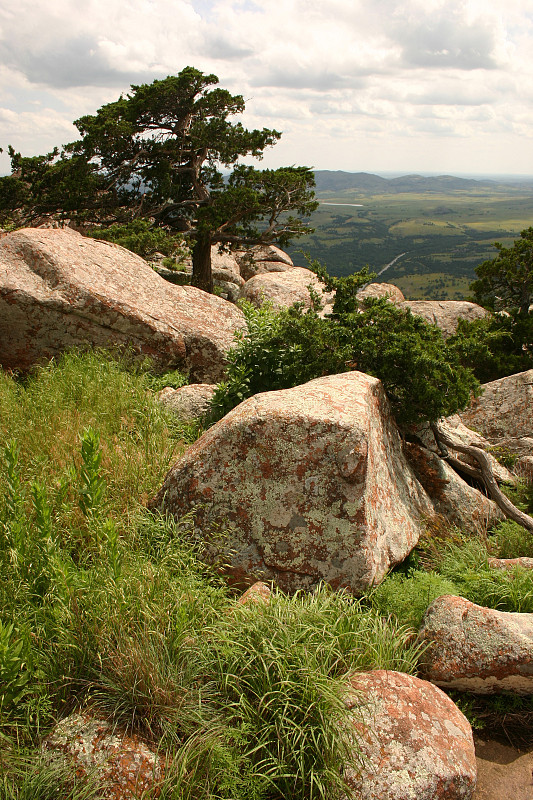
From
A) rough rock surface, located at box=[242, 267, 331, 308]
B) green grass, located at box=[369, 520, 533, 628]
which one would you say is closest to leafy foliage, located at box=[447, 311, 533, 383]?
rough rock surface, located at box=[242, 267, 331, 308]

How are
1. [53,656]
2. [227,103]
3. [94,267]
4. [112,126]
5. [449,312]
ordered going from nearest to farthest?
[53,656] < [94,267] < [449,312] < [112,126] < [227,103]

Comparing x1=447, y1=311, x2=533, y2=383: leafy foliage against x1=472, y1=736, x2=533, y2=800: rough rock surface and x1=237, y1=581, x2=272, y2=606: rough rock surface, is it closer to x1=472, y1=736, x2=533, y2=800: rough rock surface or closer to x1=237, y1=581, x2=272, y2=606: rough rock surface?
x1=237, y1=581, x2=272, y2=606: rough rock surface

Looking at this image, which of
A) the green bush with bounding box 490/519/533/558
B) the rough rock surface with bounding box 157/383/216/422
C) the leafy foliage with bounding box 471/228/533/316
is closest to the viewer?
the green bush with bounding box 490/519/533/558

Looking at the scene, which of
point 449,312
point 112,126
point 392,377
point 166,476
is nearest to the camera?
point 166,476

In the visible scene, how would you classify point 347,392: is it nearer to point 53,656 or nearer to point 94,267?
point 53,656

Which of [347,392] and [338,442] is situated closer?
[338,442]

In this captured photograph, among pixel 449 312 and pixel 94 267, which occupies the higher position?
pixel 94 267

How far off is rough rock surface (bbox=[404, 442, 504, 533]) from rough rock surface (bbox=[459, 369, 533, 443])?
2460 millimetres

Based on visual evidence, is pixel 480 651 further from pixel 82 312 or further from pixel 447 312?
pixel 447 312

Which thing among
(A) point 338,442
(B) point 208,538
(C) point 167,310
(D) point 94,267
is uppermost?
(D) point 94,267

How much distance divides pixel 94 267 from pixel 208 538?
22.0 feet

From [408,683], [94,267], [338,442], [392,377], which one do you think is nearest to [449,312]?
[392,377]

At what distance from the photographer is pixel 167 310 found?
34.9 ft

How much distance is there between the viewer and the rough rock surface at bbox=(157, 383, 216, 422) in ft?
28.4
